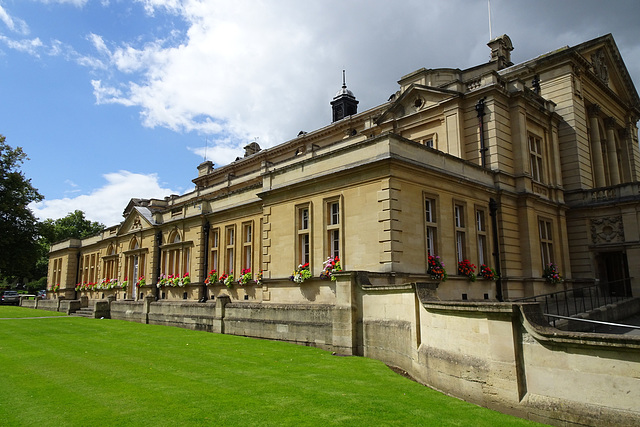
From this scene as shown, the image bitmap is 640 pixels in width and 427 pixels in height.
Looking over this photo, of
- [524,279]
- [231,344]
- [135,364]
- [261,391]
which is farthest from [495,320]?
[524,279]

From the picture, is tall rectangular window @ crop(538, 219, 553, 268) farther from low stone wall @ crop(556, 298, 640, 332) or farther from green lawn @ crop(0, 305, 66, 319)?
green lawn @ crop(0, 305, 66, 319)

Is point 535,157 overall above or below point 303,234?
above

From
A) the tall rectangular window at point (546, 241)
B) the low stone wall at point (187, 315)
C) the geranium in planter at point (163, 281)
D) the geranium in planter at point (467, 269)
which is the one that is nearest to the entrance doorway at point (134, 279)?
the geranium in planter at point (163, 281)

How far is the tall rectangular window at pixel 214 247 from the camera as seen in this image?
2573 cm

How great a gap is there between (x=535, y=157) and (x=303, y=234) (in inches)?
557

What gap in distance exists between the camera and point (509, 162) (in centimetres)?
2280

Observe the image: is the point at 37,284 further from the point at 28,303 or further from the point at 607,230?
the point at 607,230

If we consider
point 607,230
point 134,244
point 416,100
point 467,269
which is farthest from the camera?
point 134,244

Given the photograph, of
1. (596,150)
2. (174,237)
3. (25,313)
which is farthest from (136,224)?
(596,150)

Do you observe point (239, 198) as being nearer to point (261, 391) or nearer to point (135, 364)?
point (135, 364)

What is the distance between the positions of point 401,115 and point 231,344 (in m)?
16.0

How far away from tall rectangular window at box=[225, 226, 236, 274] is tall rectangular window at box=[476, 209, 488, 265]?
12.4 metres

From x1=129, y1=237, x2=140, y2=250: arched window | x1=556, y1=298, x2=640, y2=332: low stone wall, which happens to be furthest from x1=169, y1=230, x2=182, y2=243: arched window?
x1=556, y1=298, x2=640, y2=332: low stone wall

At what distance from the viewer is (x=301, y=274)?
1762 centimetres
